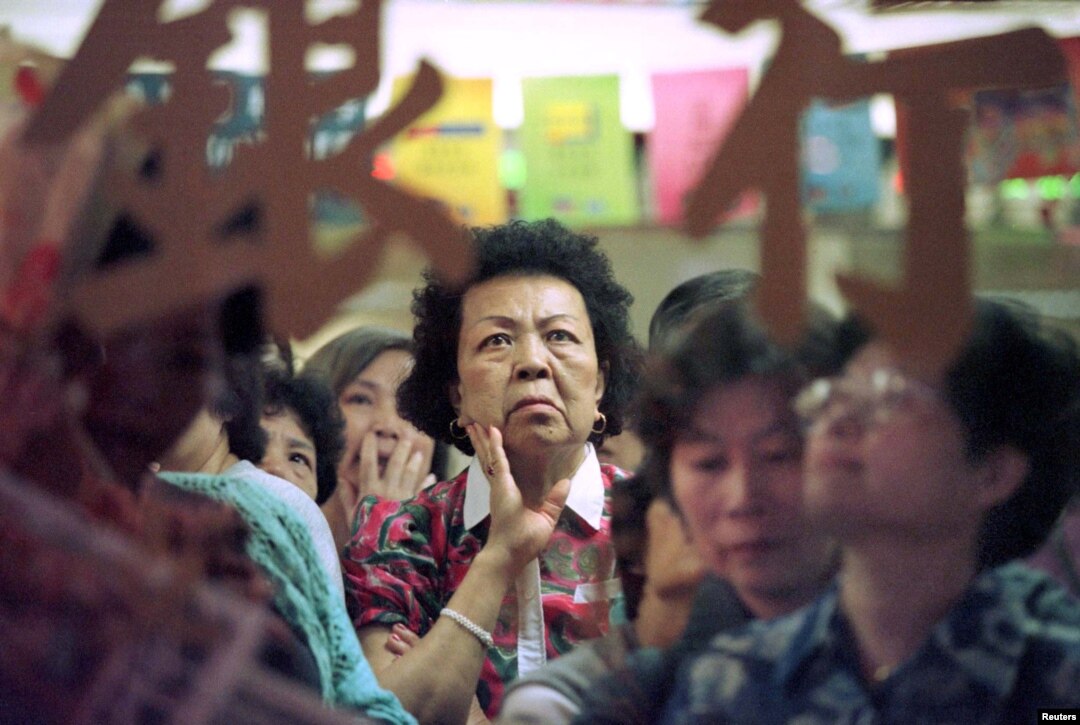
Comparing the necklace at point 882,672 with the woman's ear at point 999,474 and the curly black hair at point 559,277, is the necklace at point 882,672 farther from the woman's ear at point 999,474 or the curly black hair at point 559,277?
the curly black hair at point 559,277

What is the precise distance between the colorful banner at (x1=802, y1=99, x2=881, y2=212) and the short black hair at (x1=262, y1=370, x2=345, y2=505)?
65 cm

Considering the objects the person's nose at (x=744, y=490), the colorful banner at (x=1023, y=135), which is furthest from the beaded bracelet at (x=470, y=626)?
the colorful banner at (x=1023, y=135)

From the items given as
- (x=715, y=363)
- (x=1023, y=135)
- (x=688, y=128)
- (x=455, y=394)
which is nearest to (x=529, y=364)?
(x=455, y=394)

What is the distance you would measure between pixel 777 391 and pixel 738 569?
0.20 m

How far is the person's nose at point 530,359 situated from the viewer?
4.22 ft

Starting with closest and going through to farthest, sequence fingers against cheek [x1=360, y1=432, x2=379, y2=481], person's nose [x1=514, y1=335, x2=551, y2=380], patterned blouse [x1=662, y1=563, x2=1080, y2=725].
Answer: patterned blouse [x1=662, y1=563, x2=1080, y2=725] < person's nose [x1=514, y1=335, x2=551, y2=380] < fingers against cheek [x1=360, y1=432, x2=379, y2=481]

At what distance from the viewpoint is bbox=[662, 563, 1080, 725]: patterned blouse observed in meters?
1.18

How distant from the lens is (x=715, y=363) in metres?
1.23

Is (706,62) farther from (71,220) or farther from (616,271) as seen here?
(71,220)

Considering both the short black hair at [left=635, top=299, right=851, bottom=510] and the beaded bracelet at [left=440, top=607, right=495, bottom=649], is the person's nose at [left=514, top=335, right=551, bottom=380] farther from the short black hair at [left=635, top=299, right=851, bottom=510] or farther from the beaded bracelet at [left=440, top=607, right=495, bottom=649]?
the beaded bracelet at [left=440, top=607, right=495, bottom=649]

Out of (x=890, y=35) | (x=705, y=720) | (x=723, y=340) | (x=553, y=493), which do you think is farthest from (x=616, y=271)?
(x=705, y=720)

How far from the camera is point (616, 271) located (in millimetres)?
1304

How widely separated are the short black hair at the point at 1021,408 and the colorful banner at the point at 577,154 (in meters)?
0.41

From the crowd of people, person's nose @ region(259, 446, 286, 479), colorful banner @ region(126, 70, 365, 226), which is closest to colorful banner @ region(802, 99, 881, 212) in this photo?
the crowd of people
